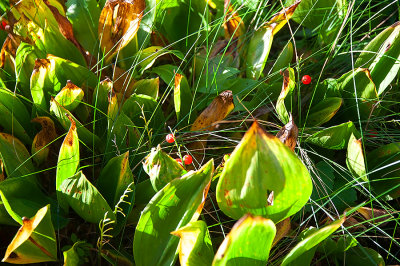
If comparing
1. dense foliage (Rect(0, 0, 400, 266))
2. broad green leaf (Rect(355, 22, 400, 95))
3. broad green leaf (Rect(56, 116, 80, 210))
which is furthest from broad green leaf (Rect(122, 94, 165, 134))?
broad green leaf (Rect(355, 22, 400, 95))

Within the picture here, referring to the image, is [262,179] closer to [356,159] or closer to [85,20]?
[356,159]

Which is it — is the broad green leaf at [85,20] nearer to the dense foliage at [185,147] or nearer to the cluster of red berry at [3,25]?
A: the dense foliage at [185,147]

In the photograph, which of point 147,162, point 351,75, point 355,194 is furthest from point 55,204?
point 351,75

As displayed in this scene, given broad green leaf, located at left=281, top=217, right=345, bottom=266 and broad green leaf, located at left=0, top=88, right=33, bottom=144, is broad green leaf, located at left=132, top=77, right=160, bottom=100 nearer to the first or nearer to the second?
broad green leaf, located at left=0, top=88, right=33, bottom=144

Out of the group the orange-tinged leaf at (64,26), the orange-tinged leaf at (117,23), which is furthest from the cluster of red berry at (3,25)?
the orange-tinged leaf at (117,23)

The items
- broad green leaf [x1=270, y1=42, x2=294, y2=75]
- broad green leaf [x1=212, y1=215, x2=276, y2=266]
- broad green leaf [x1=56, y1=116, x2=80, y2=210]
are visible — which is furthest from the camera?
broad green leaf [x1=270, y1=42, x2=294, y2=75]

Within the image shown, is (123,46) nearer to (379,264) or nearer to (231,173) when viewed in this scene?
(231,173)
